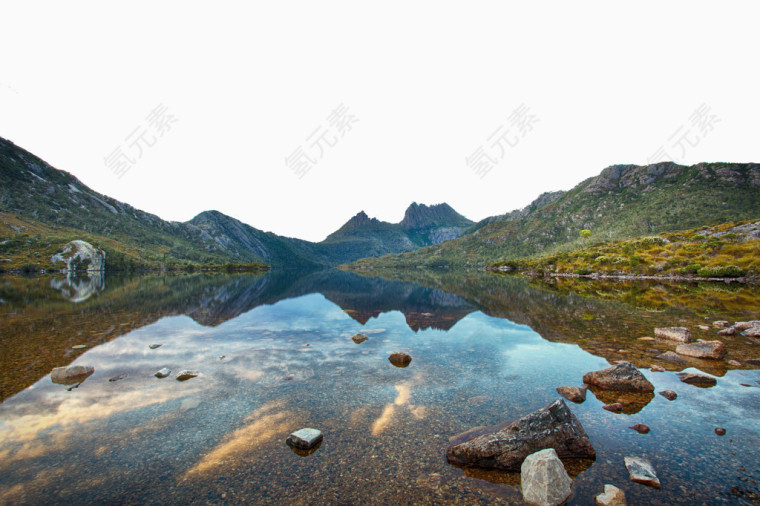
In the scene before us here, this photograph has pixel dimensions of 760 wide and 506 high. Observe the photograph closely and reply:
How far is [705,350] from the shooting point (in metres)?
21.5

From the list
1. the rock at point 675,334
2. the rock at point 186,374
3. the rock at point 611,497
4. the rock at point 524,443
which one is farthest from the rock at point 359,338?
the rock at point 675,334

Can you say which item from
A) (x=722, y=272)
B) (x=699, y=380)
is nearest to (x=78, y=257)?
(x=699, y=380)

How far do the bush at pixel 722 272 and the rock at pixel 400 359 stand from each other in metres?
122

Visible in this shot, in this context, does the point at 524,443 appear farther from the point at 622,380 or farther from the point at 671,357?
the point at 671,357

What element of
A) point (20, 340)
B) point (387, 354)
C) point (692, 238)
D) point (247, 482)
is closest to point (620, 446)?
point (247, 482)

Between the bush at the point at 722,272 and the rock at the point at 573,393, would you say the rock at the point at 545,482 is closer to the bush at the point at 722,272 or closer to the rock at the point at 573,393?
the rock at the point at 573,393

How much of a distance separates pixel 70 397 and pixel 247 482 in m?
13.5

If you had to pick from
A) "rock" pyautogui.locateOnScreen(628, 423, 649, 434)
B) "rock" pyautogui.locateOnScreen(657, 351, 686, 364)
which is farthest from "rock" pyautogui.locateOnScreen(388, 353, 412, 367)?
"rock" pyautogui.locateOnScreen(657, 351, 686, 364)

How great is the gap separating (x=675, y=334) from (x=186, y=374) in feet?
126

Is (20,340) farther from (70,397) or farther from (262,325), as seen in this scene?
(262,325)

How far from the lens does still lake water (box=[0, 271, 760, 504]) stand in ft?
30.5

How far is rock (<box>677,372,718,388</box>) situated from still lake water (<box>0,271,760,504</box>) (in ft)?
1.59

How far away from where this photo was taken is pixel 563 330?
3119 centimetres

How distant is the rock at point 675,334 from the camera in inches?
971
